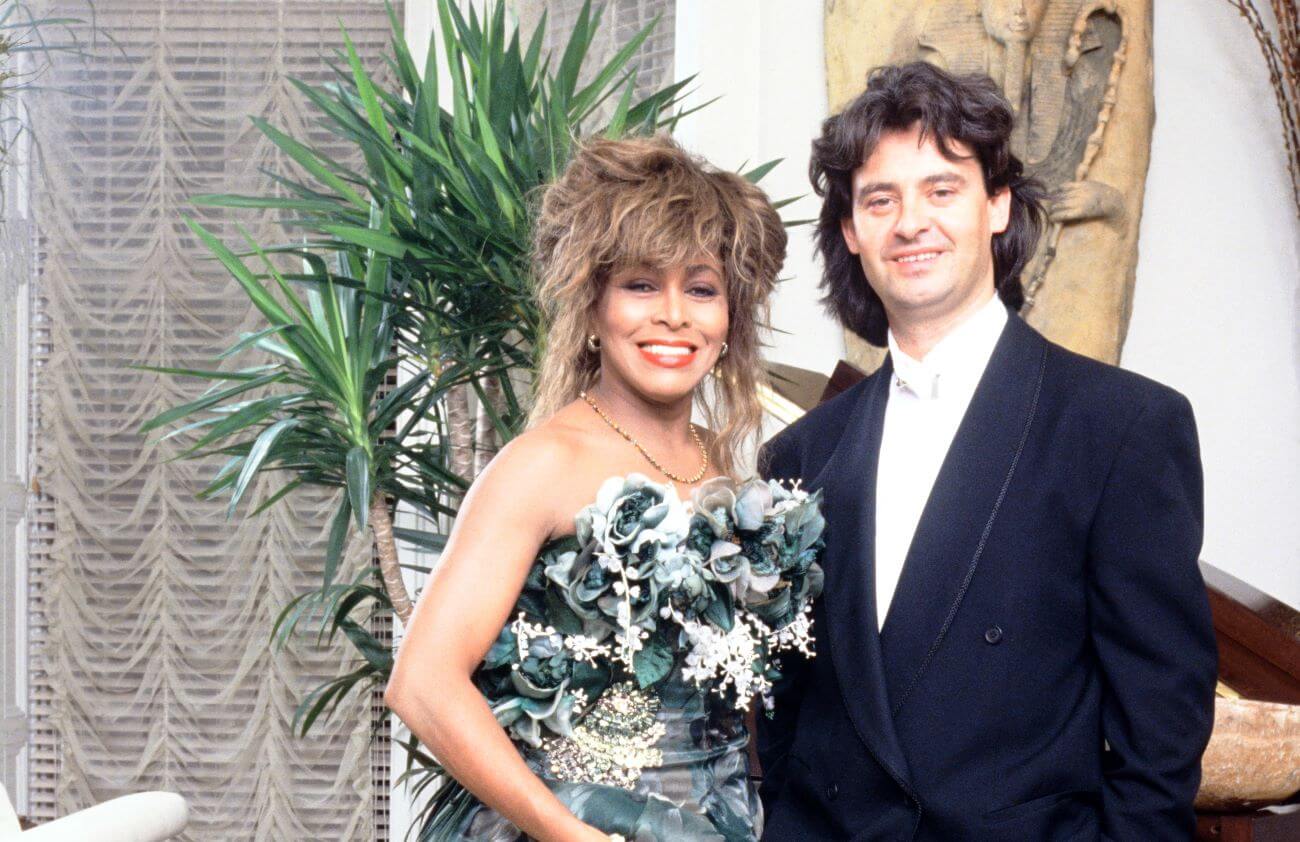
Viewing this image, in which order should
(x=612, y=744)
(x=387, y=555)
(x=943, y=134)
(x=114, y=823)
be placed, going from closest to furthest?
(x=612, y=744) < (x=943, y=134) < (x=114, y=823) < (x=387, y=555)

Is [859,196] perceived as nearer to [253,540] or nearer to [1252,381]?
[1252,381]

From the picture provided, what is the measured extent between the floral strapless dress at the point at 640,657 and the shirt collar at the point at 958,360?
26cm

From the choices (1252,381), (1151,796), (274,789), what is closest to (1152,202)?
(1252,381)

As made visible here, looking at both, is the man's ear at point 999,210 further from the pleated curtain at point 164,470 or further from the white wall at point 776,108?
the pleated curtain at point 164,470

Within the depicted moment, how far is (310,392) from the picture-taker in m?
3.25

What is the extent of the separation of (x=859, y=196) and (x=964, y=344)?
251mm

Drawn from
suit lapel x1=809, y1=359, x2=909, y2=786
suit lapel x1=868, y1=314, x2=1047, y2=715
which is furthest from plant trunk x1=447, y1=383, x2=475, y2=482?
suit lapel x1=868, y1=314, x2=1047, y2=715

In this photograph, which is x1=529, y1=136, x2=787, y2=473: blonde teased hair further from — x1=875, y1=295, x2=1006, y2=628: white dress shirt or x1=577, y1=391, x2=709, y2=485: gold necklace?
x1=875, y1=295, x2=1006, y2=628: white dress shirt

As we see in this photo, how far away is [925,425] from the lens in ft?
6.15

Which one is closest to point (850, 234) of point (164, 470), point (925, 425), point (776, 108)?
point (925, 425)

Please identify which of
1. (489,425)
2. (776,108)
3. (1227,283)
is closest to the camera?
(489,425)

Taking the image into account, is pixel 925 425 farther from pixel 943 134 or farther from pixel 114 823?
pixel 114 823

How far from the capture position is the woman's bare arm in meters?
1.62

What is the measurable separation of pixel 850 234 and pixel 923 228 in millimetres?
236
